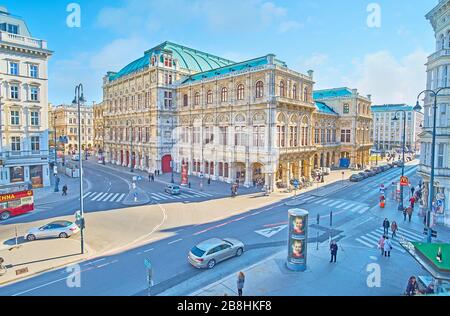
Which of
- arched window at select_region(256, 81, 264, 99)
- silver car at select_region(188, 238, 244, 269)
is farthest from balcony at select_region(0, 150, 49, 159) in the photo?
silver car at select_region(188, 238, 244, 269)

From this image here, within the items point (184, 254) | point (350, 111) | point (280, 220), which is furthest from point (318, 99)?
point (184, 254)

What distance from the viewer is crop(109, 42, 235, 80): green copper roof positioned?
186 ft

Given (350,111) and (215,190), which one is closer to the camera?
(215,190)

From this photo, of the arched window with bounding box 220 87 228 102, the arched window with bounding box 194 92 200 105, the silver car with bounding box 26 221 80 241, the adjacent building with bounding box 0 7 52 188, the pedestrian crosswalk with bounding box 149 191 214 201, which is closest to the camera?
the silver car with bounding box 26 221 80 241

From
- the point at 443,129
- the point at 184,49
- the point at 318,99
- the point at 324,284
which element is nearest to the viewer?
the point at 324,284

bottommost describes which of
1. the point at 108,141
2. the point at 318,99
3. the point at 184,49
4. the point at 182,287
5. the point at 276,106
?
the point at 182,287

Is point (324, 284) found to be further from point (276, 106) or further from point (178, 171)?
point (178, 171)

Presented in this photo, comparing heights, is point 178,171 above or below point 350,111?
below

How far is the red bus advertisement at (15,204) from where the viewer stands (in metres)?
25.8

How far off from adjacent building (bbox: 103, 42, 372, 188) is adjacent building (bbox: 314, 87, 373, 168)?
0.23 metres

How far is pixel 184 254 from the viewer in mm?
18250

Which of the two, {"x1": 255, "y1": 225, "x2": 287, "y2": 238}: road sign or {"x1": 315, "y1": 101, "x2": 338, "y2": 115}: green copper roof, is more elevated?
{"x1": 315, "y1": 101, "x2": 338, "y2": 115}: green copper roof

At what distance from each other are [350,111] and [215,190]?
134 feet

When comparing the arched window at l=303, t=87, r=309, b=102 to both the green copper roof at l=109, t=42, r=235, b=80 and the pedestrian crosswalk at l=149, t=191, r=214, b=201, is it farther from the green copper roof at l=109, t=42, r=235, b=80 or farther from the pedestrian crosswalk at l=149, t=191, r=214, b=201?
the green copper roof at l=109, t=42, r=235, b=80
